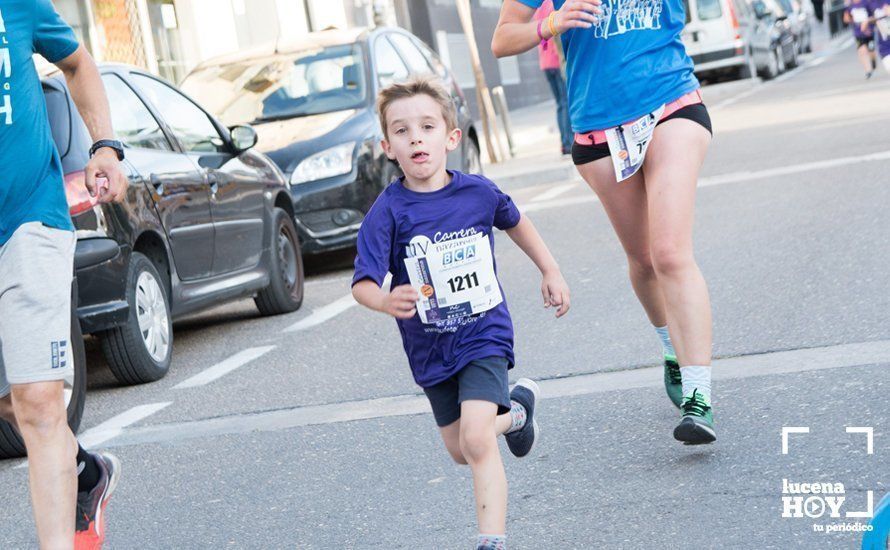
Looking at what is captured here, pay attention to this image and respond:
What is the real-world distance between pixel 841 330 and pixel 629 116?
2.02m

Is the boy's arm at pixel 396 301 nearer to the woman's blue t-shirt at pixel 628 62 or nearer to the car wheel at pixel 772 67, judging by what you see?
the woman's blue t-shirt at pixel 628 62

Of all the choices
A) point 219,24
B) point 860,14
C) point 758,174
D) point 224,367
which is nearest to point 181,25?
point 219,24

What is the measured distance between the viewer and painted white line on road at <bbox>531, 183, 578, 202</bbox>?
1466 cm

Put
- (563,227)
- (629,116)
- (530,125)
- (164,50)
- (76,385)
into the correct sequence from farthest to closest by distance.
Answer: (530,125) → (164,50) → (563,227) → (76,385) → (629,116)

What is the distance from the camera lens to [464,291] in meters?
4.19

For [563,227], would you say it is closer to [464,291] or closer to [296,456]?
[296,456]

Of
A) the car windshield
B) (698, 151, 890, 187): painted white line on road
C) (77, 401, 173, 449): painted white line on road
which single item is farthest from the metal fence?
(77, 401, 173, 449): painted white line on road

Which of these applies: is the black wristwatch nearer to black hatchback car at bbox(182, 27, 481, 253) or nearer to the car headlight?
black hatchback car at bbox(182, 27, 481, 253)

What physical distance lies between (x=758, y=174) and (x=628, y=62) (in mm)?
8706

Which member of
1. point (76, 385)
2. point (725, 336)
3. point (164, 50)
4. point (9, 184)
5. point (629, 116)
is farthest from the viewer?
point (164, 50)

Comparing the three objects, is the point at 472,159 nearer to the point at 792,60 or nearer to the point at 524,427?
the point at 524,427

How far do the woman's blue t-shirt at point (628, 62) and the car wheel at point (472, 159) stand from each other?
344 inches

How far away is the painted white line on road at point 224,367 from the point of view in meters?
7.80

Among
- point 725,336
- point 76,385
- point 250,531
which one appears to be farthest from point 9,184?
point 725,336
